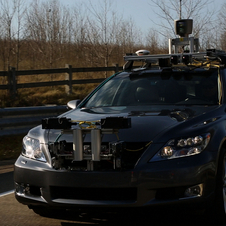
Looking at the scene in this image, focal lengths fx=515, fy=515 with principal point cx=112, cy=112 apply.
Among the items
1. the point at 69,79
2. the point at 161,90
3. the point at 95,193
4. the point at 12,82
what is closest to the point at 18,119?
the point at 161,90

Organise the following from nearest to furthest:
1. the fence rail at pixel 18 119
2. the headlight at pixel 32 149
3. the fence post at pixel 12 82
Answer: the headlight at pixel 32 149 → the fence rail at pixel 18 119 → the fence post at pixel 12 82

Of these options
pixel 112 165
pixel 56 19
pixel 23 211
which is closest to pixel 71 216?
pixel 23 211

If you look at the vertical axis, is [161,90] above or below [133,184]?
above

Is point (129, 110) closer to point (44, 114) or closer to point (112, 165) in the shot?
point (112, 165)

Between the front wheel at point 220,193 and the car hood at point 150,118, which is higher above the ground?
the car hood at point 150,118

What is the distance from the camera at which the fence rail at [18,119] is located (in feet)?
33.9

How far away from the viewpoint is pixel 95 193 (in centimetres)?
439

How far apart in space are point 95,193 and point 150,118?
0.93m

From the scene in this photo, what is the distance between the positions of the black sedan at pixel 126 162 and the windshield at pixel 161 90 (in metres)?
0.75

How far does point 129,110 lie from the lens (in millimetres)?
5449

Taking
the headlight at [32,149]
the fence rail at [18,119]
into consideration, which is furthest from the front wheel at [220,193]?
the fence rail at [18,119]

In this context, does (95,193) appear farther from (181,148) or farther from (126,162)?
(181,148)

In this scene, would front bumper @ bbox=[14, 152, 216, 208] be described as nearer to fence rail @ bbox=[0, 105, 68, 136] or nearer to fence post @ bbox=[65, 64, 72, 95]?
fence rail @ bbox=[0, 105, 68, 136]

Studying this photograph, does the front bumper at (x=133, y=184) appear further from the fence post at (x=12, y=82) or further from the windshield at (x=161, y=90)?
the fence post at (x=12, y=82)
